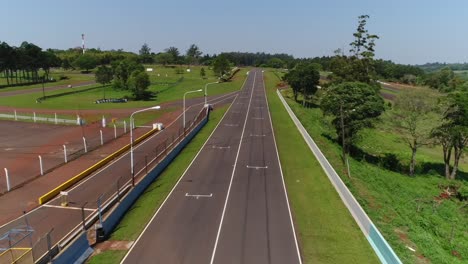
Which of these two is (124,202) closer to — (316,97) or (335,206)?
(335,206)

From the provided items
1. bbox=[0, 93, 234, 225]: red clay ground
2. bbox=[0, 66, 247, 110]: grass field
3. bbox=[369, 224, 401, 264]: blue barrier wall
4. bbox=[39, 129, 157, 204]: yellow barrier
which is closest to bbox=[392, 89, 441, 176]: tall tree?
bbox=[369, 224, 401, 264]: blue barrier wall

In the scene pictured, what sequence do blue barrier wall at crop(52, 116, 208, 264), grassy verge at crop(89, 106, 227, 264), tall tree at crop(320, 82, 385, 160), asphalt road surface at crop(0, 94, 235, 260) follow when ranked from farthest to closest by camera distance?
tall tree at crop(320, 82, 385, 160) < asphalt road surface at crop(0, 94, 235, 260) < grassy verge at crop(89, 106, 227, 264) < blue barrier wall at crop(52, 116, 208, 264)

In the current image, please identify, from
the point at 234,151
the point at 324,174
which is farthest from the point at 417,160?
the point at 234,151

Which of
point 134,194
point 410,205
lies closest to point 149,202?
point 134,194

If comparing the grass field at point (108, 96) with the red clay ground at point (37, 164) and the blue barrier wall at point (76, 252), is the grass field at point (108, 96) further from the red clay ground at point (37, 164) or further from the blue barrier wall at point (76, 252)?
the blue barrier wall at point (76, 252)

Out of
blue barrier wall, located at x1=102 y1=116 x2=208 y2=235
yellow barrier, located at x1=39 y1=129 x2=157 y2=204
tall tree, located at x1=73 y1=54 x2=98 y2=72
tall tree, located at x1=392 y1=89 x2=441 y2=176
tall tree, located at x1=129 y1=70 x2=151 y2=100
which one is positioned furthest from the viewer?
tall tree, located at x1=73 y1=54 x2=98 y2=72

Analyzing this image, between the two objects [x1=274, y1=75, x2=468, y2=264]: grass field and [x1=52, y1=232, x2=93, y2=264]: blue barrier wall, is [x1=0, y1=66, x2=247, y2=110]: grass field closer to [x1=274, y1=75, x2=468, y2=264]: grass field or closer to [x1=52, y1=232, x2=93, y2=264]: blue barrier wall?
[x1=274, y1=75, x2=468, y2=264]: grass field

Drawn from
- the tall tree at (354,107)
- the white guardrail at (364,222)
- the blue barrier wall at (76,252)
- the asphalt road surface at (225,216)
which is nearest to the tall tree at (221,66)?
the tall tree at (354,107)

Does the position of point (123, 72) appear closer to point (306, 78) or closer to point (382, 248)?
point (306, 78)
